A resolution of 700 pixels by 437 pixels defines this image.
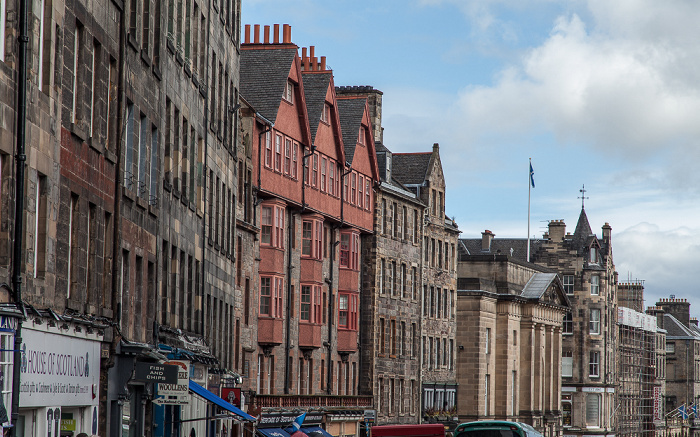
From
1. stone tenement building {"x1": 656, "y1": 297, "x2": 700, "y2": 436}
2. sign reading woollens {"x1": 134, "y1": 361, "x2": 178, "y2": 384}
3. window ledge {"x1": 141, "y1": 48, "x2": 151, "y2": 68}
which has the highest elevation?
window ledge {"x1": 141, "y1": 48, "x2": 151, "y2": 68}

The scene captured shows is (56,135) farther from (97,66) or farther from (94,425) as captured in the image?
A: (94,425)

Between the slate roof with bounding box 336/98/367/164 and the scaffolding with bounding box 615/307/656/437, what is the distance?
6042 centimetres

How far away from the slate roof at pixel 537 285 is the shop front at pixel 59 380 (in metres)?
71.9

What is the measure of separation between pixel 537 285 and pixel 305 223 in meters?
42.5

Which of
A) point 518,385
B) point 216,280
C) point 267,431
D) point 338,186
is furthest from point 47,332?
point 518,385

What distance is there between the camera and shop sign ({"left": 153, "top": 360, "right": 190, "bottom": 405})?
26266 mm

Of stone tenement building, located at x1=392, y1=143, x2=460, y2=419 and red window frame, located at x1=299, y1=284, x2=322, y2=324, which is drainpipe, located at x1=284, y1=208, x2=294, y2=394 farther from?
stone tenement building, located at x1=392, y1=143, x2=460, y2=419

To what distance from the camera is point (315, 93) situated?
59906 mm

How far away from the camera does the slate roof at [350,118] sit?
64562 millimetres

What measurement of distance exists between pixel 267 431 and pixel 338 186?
17.9 metres

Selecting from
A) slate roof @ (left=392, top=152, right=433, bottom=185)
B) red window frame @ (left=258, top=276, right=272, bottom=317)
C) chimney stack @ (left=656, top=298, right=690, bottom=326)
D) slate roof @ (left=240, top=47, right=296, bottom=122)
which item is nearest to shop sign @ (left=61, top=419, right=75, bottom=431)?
red window frame @ (left=258, top=276, right=272, bottom=317)

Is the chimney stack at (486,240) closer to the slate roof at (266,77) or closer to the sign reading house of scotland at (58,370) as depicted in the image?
the slate roof at (266,77)

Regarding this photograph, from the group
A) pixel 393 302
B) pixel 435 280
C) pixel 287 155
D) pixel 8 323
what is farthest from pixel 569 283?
pixel 8 323

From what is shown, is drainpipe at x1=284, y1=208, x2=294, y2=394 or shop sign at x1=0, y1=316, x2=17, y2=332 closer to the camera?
shop sign at x1=0, y1=316, x2=17, y2=332
